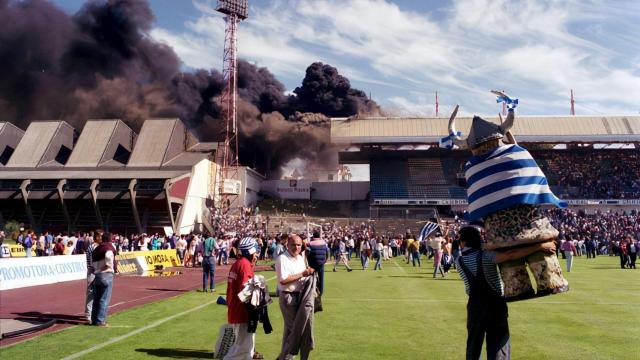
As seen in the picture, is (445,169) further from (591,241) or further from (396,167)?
(591,241)

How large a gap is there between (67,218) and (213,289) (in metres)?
41.7

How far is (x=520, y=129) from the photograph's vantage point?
57.8 m

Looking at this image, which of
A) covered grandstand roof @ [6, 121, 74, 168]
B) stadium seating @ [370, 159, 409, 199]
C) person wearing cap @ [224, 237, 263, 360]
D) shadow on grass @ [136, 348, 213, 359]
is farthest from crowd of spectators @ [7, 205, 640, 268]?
covered grandstand roof @ [6, 121, 74, 168]

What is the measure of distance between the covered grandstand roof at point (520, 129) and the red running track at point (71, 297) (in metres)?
→ 41.3

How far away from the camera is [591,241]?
3359 centimetres

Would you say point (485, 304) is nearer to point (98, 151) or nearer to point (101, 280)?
point (101, 280)

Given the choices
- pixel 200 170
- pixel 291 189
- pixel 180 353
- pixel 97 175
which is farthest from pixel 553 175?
pixel 180 353

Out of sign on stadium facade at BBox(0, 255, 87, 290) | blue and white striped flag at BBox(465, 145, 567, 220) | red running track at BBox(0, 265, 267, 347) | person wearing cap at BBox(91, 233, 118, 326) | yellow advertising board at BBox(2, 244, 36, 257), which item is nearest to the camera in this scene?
blue and white striped flag at BBox(465, 145, 567, 220)

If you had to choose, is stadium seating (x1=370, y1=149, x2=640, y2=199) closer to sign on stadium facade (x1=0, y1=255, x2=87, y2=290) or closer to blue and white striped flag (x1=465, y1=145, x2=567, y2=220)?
sign on stadium facade (x1=0, y1=255, x2=87, y2=290)

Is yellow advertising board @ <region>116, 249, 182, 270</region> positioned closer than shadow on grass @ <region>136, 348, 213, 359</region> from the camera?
No

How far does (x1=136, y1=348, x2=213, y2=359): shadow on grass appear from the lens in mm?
6977

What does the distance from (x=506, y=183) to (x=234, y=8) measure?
2383 inches

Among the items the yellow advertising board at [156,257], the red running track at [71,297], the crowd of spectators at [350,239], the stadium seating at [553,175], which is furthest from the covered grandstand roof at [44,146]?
the red running track at [71,297]

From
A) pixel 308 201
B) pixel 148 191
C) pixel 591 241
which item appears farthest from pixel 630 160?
pixel 148 191
